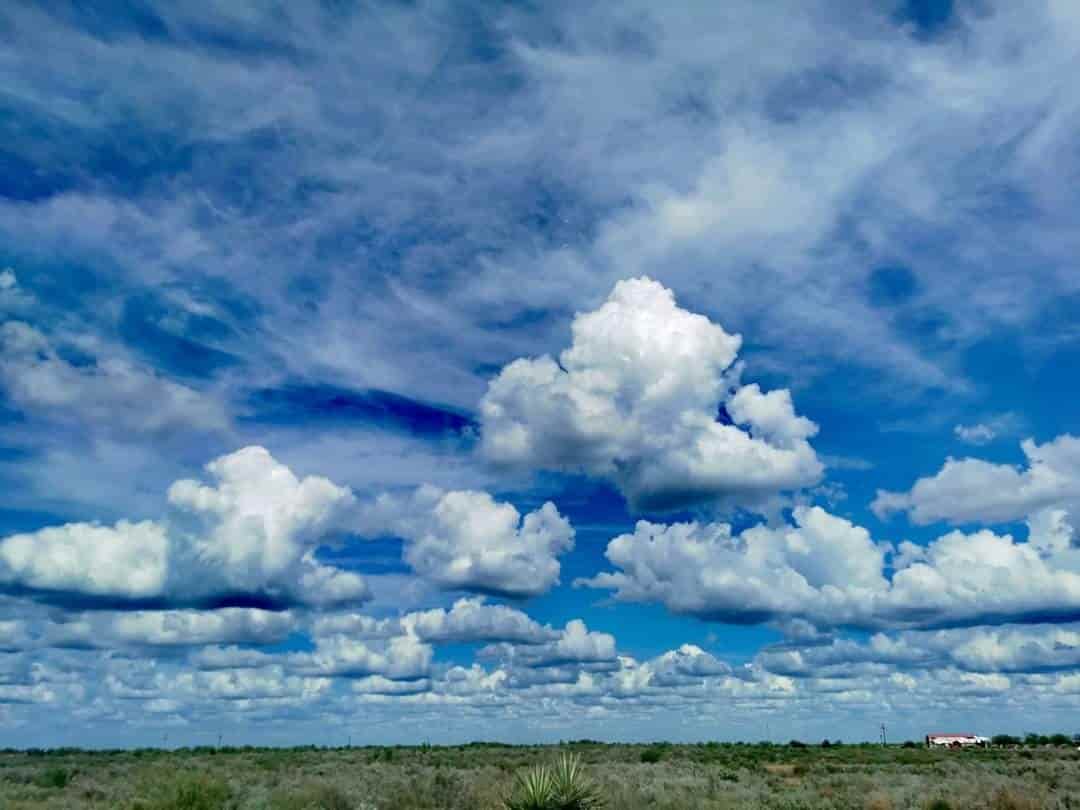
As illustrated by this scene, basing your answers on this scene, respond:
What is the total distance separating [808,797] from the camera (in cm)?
3816

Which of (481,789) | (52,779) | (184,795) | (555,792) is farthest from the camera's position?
(52,779)

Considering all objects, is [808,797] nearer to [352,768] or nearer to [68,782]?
[352,768]

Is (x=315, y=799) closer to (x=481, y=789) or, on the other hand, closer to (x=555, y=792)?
(x=481, y=789)

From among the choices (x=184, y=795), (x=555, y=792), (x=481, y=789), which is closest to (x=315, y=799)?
(x=184, y=795)

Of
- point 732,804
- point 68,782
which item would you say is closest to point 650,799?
point 732,804

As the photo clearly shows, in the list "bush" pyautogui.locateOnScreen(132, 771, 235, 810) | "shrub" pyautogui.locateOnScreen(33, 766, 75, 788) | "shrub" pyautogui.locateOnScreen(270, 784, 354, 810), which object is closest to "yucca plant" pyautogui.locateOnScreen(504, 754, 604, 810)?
"shrub" pyautogui.locateOnScreen(270, 784, 354, 810)

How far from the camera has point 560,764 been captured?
26.6 metres

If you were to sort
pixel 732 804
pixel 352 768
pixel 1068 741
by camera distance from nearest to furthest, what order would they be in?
pixel 732 804 < pixel 352 768 < pixel 1068 741

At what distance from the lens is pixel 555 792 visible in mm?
24688

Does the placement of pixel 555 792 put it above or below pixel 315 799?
above

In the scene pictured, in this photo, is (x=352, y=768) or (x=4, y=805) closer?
(x=4, y=805)

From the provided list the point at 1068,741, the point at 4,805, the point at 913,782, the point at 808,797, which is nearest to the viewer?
the point at 4,805

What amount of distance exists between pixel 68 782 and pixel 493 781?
2144 cm

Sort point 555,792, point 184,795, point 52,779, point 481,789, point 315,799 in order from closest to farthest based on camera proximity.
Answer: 1. point 555,792
2. point 184,795
3. point 315,799
4. point 481,789
5. point 52,779
